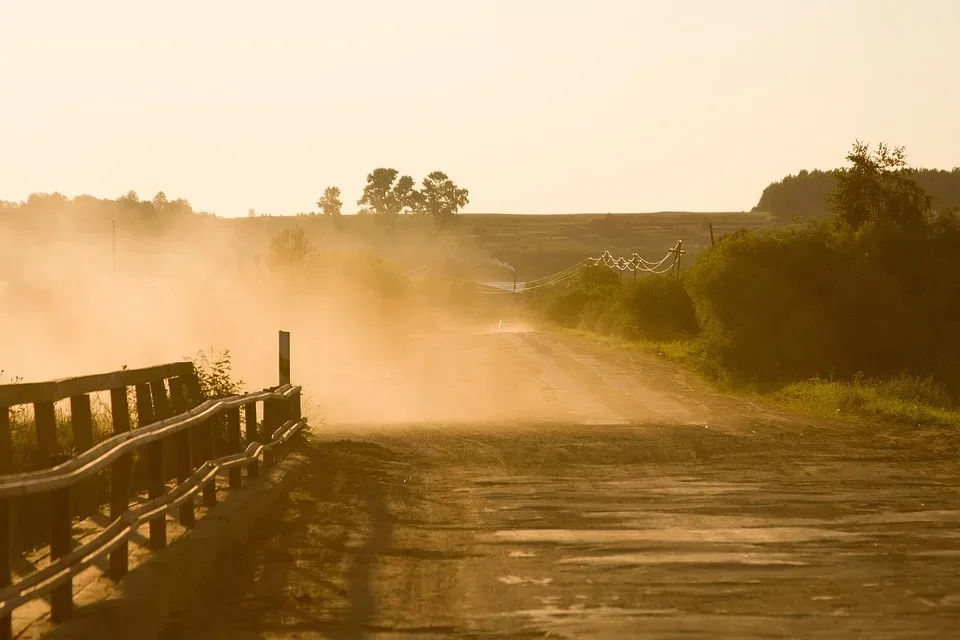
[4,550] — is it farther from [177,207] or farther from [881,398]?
[177,207]

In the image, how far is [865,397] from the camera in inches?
1222

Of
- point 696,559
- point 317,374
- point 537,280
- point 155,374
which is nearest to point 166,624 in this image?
point 155,374

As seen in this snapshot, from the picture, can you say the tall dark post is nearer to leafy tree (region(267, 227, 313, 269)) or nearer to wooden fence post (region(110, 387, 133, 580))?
wooden fence post (region(110, 387, 133, 580))

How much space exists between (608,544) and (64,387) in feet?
15.5

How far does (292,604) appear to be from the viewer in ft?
28.8

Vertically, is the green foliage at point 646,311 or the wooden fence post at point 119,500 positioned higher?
the wooden fence post at point 119,500

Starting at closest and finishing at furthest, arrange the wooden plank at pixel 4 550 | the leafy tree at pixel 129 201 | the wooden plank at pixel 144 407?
the wooden plank at pixel 4 550
the wooden plank at pixel 144 407
the leafy tree at pixel 129 201


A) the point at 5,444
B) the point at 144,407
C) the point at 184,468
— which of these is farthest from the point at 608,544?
the point at 5,444

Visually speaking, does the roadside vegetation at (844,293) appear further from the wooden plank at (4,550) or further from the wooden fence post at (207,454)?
the wooden plank at (4,550)

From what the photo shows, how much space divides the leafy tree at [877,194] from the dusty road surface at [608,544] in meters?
20.8

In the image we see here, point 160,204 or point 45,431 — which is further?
point 160,204

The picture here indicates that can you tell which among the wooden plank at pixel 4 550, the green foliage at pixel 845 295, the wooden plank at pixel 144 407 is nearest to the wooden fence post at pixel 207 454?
the wooden plank at pixel 144 407

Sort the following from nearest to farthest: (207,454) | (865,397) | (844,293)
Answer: (207,454)
(865,397)
(844,293)

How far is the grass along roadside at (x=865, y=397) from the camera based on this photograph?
91.7 ft
